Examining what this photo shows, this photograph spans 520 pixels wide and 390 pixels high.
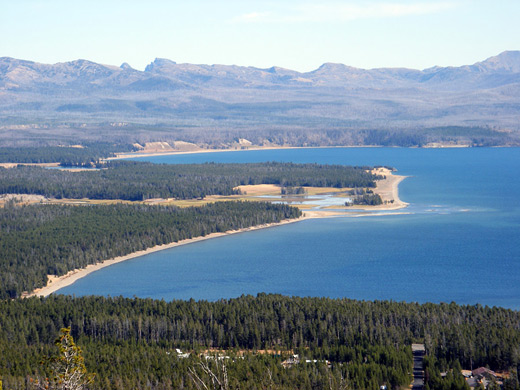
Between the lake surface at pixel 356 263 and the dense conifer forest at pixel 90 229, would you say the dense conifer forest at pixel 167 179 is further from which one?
the lake surface at pixel 356 263

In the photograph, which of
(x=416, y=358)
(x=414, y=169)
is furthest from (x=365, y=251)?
(x=414, y=169)

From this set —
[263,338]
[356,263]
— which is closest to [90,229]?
[356,263]

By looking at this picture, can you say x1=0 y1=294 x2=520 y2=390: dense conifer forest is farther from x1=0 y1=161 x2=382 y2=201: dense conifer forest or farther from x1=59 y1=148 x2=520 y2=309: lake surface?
x1=0 y1=161 x2=382 y2=201: dense conifer forest

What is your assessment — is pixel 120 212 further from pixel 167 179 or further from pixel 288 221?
pixel 167 179

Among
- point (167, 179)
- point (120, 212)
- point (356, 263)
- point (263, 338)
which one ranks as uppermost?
point (167, 179)

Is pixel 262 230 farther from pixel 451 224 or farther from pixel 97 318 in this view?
pixel 97 318

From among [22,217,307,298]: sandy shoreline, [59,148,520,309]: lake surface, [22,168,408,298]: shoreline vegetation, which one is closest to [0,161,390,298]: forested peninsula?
[22,217,307,298]: sandy shoreline
